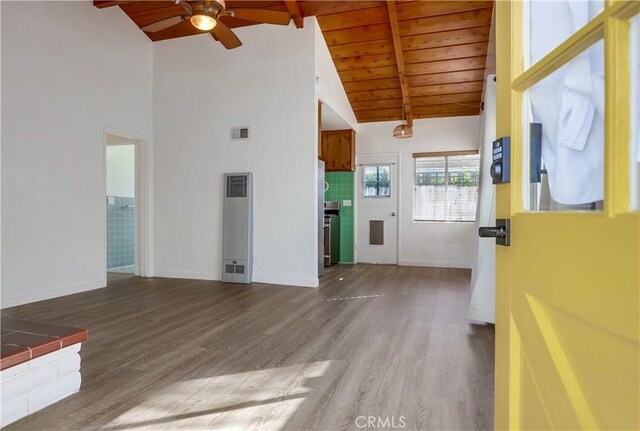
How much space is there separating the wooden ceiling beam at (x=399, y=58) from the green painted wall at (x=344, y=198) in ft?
4.89

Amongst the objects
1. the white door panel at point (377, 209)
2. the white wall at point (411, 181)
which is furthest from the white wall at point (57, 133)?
the white wall at point (411, 181)

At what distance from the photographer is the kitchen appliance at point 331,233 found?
20.2 feet

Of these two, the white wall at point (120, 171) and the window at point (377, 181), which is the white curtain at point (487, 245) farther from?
the white wall at point (120, 171)

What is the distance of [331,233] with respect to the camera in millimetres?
6312

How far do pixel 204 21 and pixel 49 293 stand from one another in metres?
3.26

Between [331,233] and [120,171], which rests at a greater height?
[120,171]

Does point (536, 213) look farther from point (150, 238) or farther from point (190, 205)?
point (150, 238)

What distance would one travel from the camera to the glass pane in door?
62 cm

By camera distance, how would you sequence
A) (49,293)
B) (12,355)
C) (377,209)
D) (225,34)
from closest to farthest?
(12,355) < (225,34) < (49,293) < (377,209)

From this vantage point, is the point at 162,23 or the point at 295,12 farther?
the point at 295,12

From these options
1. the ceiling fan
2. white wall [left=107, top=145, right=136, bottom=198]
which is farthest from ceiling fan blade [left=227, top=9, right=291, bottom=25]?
white wall [left=107, top=145, right=136, bottom=198]

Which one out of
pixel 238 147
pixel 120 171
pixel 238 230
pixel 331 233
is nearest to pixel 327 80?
pixel 238 147

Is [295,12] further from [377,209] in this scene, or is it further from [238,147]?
[377,209]

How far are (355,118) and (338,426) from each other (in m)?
5.72
